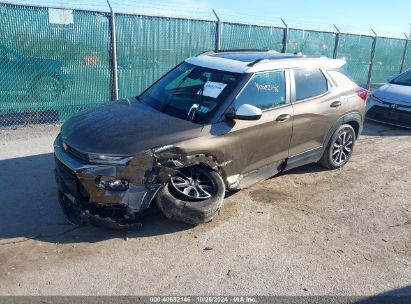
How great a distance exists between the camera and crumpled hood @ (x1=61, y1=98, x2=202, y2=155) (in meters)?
3.70

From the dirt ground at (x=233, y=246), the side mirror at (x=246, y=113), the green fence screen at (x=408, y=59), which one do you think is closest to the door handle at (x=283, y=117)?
the side mirror at (x=246, y=113)

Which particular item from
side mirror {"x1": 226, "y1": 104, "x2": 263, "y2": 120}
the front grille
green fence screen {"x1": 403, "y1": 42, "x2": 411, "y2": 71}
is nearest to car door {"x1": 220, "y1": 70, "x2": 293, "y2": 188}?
side mirror {"x1": 226, "y1": 104, "x2": 263, "y2": 120}

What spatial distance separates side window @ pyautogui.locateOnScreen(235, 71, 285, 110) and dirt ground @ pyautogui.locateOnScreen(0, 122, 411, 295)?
1.23 meters

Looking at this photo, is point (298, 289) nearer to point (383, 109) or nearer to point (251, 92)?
point (251, 92)

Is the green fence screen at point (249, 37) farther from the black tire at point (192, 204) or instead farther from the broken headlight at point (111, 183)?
the broken headlight at point (111, 183)

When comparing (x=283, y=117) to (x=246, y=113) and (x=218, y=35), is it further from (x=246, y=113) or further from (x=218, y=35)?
(x=218, y=35)

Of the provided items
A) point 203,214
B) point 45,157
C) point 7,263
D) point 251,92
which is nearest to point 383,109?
point 251,92

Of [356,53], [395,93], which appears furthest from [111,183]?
[356,53]

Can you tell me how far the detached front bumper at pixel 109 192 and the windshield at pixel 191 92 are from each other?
3.08 feet

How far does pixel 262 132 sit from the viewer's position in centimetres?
453

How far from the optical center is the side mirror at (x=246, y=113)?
13.6 ft

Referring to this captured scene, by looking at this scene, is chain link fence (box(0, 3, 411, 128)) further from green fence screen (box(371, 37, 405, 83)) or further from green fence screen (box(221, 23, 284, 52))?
green fence screen (box(371, 37, 405, 83))

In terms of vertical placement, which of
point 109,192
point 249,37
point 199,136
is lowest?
point 109,192

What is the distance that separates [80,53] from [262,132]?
16.1 feet
